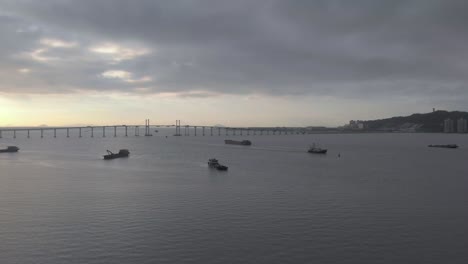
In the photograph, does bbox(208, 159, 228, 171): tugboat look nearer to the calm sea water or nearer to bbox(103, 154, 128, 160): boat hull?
the calm sea water

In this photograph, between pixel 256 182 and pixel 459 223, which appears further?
pixel 256 182

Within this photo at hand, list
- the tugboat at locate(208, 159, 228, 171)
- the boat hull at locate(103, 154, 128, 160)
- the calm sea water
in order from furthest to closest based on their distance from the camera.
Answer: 1. the boat hull at locate(103, 154, 128, 160)
2. the tugboat at locate(208, 159, 228, 171)
3. the calm sea water

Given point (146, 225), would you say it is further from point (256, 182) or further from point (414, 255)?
point (256, 182)

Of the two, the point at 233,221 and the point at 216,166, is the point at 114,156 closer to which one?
the point at 216,166

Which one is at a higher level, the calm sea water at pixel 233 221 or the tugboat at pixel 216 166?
the tugboat at pixel 216 166

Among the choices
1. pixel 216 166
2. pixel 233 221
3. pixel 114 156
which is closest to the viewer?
pixel 233 221

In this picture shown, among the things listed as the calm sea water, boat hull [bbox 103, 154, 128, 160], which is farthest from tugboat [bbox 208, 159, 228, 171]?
boat hull [bbox 103, 154, 128, 160]

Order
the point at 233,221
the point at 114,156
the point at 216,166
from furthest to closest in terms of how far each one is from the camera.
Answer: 1. the point at 114,156
2. the point at 216,166
3. the point at 233,221

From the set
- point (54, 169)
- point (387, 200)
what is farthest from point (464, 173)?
point (54, 169)

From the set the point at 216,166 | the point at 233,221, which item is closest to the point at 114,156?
the point at 216,166

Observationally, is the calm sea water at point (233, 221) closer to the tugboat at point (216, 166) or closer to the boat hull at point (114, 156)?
the tugboat at point (216, 166)

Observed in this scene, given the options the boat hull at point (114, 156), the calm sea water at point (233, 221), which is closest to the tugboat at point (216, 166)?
the calm sea water at point (233, 221)
